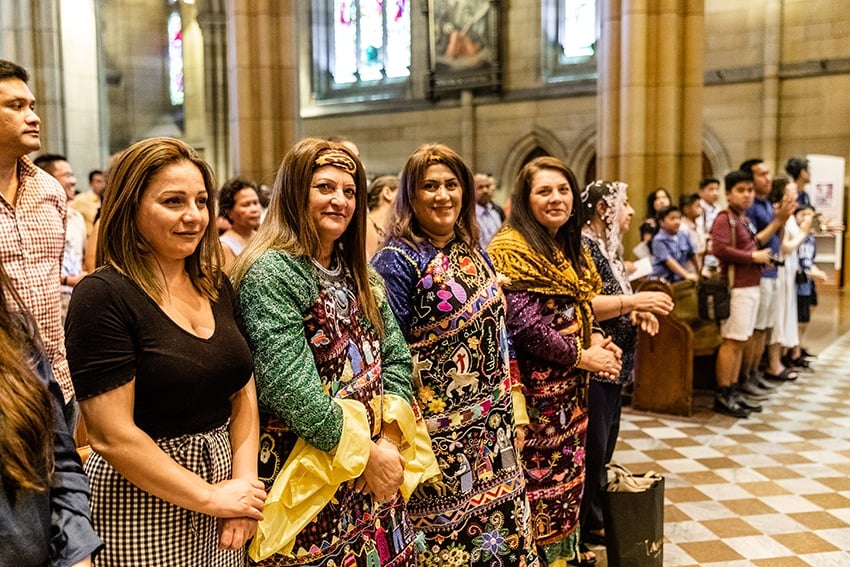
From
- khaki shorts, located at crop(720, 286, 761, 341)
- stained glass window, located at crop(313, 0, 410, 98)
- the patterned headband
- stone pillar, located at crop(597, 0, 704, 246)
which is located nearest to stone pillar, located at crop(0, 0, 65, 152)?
stone pillar, located at crop(597, 0, 704, 246)

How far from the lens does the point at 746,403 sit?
6195mm

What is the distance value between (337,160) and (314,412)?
26.8 inches

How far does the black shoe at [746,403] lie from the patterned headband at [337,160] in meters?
4.80

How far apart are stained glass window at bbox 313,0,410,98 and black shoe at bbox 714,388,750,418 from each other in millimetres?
12089

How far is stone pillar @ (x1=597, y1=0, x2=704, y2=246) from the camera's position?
25.6 feet

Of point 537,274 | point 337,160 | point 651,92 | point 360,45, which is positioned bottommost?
point 537,274

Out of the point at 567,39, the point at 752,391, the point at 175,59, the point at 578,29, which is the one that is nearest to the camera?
the point at 752,391

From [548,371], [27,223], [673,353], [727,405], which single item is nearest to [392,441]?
[548,371]

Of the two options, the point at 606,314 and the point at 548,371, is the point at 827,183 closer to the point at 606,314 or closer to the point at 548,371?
the point at 606,314

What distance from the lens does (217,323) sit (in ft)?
6.17

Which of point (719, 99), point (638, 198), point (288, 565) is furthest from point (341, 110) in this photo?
point (288, 565)

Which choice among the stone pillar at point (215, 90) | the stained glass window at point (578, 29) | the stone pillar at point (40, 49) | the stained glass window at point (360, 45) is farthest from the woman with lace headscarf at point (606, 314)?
the stone pillar at point (215, 90)

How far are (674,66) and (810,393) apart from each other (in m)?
3.29

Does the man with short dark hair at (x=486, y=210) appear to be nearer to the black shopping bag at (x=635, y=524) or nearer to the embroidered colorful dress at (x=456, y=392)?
the black shopping bag at (x=635, y=524)
